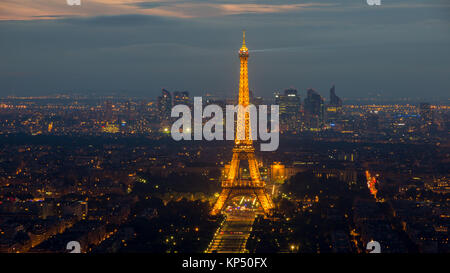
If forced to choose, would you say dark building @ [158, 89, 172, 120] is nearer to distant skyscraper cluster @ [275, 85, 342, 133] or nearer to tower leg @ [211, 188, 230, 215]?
distant skyscraper cluster @ [275, 85, 342, 133]

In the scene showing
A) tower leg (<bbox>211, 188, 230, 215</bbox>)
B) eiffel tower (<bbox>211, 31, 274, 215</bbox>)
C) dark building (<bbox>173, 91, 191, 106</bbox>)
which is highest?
dark building (<bbox>173, 91, 191, 106</bbox>)

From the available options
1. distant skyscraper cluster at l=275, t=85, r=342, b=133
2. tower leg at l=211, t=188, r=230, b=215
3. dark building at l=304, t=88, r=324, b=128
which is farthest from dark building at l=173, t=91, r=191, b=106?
tower leg at l=211, t=188, r=230, b=215

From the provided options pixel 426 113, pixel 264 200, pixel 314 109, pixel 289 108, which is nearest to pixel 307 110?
pixel 314 109

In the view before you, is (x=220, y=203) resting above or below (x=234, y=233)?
above

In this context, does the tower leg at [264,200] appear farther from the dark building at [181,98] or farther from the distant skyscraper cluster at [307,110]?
the dark building at [181,98]

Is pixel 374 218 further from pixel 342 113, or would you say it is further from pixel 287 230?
pixel 342 113

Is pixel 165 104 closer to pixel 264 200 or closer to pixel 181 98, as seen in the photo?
pixel 181 98

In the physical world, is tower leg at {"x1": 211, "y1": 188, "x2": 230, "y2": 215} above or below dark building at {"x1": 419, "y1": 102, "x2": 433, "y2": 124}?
below
